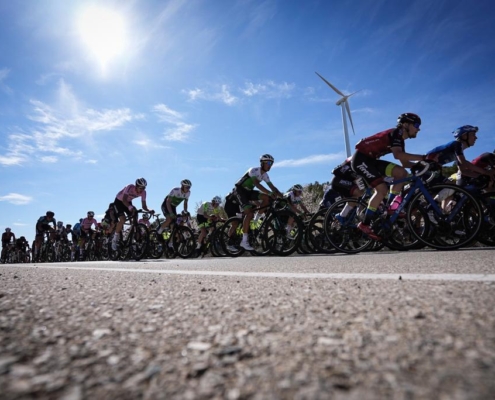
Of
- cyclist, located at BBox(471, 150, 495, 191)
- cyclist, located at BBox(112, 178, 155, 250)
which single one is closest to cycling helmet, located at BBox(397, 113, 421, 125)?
cyclist, located at BBox(471, 150, 495, 191)

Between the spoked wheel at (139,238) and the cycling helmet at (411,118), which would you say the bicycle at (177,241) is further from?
the cycling helmet at (411,118)

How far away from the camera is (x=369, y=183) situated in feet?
18.0

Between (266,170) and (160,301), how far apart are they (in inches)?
259

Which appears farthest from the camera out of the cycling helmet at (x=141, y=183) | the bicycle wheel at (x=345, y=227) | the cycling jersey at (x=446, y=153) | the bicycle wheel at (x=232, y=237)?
the cycling helmet at (x=141, y=183)

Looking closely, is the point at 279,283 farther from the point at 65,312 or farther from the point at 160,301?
the point at 65,312

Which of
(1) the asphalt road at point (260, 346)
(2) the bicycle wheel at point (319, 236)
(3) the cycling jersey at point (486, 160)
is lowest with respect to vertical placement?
(1) the asphalt road at point (260, 346)

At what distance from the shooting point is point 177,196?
10398 mm

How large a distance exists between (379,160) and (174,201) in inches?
275

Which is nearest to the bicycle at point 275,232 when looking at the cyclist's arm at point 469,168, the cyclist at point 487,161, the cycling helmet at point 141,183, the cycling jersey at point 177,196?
the cyclist's arm at point 469,168

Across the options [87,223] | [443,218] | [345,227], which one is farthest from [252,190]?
[87,223]

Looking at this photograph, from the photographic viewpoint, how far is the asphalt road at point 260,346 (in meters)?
0.67

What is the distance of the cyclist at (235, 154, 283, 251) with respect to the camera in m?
7.53

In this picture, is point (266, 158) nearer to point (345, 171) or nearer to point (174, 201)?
point (345, 171)

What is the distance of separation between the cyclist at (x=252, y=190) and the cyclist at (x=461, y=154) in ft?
11.1
